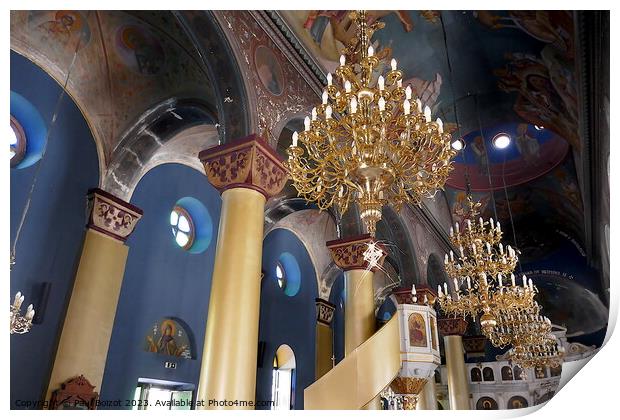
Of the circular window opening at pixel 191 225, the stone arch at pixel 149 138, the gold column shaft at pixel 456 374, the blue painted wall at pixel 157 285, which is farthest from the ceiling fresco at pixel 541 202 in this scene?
the stone arch at pixel 149 138

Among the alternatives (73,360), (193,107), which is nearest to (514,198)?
(193,107)

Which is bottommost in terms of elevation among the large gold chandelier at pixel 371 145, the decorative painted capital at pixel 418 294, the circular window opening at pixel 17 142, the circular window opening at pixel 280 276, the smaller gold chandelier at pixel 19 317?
the smaller gold chandelier at pixel 19 317

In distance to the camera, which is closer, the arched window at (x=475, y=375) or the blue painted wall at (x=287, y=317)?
the blue painted wall at (x=287, y=317)

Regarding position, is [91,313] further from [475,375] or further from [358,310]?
[475,375]

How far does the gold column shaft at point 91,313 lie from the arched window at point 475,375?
564 inches

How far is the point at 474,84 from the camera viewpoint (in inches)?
363

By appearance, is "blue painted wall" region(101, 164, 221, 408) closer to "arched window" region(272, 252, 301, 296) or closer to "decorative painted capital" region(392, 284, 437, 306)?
"arched window" region(272, 252, 301, 296)

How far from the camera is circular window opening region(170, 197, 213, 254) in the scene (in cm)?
936

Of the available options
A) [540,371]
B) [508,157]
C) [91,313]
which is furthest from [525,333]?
[91,313]

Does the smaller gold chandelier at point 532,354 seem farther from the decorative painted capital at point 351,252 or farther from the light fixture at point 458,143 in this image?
the light fixture at point 458,143

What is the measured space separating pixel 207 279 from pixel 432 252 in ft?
21.2

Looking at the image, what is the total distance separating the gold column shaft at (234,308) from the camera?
14.4 feet

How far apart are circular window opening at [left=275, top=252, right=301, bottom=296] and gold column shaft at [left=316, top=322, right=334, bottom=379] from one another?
5.11 ft
